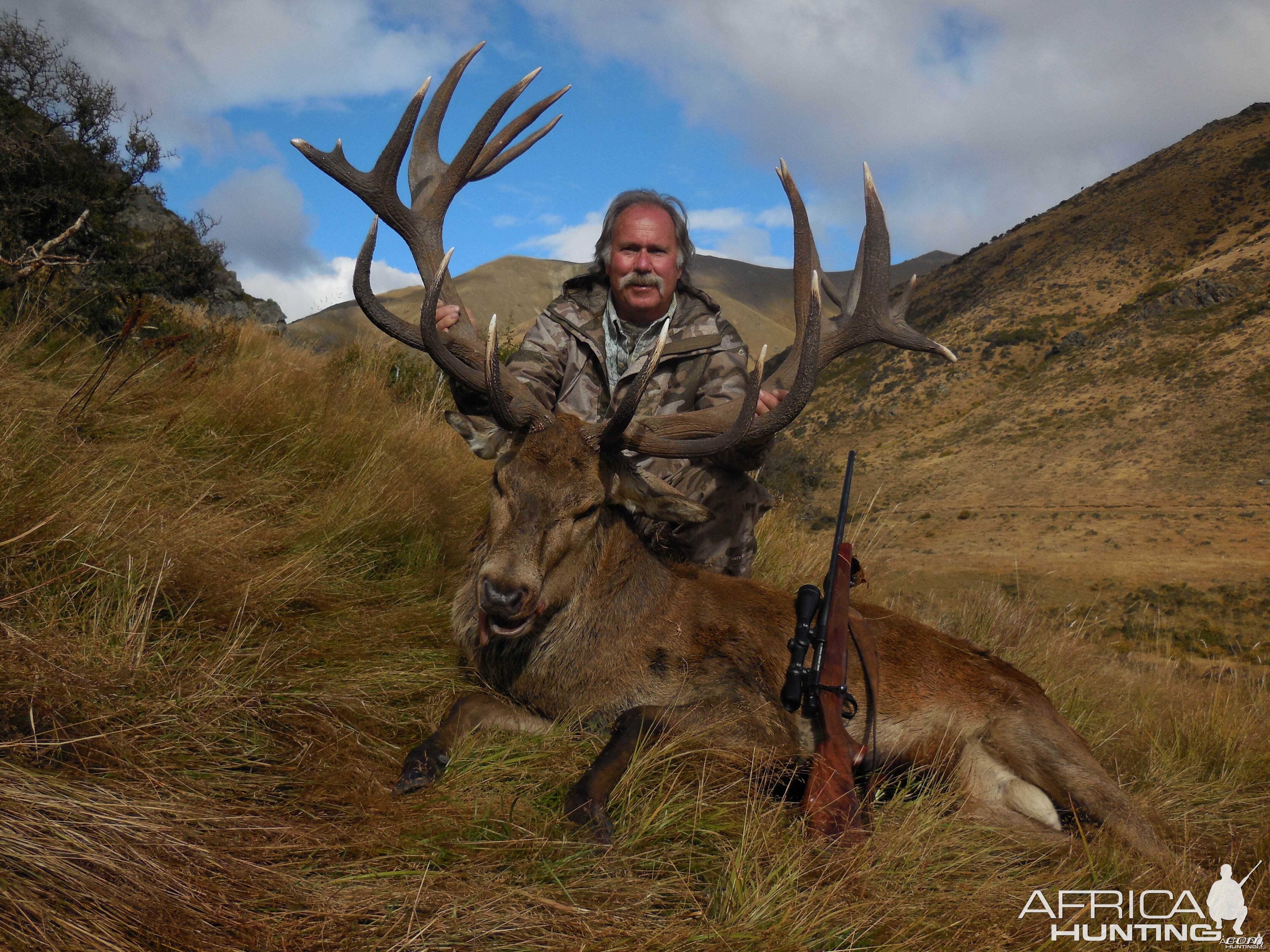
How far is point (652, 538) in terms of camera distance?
449 centimetres

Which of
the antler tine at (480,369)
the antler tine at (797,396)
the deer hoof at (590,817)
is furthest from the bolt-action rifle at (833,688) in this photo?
the antler tine at (480,369)

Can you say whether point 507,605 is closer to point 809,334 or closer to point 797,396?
point 797,396

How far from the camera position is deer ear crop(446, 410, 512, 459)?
3.81m

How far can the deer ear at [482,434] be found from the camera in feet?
12.5

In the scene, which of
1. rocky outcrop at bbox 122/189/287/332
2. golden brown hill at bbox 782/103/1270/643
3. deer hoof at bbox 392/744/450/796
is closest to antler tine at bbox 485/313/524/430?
deer hoof at bbox 392/744/450/796

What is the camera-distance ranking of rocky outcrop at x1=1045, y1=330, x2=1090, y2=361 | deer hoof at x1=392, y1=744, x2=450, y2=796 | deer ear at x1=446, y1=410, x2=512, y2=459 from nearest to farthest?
deer hoof at x1=392, y1=744, x2=450, y2=796 < deer ear at x1=446, y1=410, x2=512, y2=459 < rocky outcrop at x1=1045, y1=330, x2=1090, y2=361

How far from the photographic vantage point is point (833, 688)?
3.22 metres

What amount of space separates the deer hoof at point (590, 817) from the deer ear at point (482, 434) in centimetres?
167

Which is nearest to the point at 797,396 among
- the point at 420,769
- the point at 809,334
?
the point at 809,334

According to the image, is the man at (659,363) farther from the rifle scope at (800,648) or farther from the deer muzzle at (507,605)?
the deer muzzle at (507,605)

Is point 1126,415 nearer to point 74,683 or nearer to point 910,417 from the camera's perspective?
point 910,417

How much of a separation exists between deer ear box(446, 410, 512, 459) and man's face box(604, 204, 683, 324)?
1.75m

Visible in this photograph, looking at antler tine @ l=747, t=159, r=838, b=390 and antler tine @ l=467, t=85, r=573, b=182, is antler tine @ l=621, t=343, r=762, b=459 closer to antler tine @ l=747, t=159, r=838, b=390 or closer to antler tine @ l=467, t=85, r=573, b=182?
antler tine @ l=747, t=159, r=838, b=390

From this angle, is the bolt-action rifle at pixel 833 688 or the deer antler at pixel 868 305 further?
the deer antler at pixel 868 305
